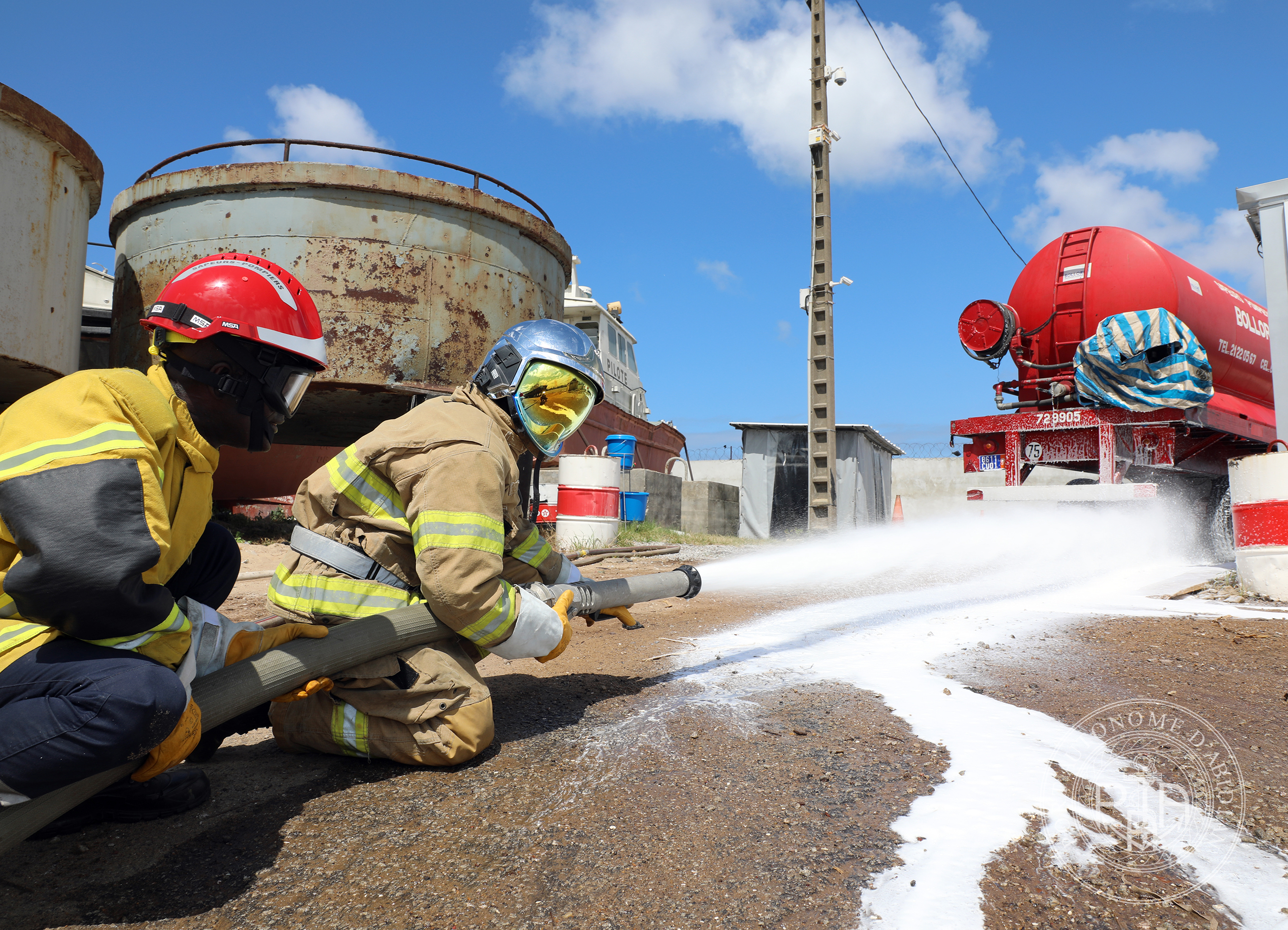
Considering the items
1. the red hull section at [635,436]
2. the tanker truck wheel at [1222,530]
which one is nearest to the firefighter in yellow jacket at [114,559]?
the red hull section at [635,436]

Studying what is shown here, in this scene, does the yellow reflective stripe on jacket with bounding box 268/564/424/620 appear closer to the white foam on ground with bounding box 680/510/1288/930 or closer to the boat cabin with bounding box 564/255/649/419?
the white foam on ground with bounding box 680/510/1288/930

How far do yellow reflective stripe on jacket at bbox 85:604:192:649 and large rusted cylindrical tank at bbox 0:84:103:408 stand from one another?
245 inches

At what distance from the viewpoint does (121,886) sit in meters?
1.67

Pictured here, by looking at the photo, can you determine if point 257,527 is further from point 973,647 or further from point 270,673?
point 973,647

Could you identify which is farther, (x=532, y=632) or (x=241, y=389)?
(x=532, y=632)

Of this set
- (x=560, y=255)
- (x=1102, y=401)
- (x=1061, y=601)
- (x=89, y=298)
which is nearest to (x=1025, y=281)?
(x=1102, y=401)

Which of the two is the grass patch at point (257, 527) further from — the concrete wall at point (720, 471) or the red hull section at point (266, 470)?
the concrete wall at point (720, 471)

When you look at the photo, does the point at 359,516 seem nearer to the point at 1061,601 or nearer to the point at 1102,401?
the point at 1061,601

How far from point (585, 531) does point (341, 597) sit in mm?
7474

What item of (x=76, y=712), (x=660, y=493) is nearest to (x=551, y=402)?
(x=76, y=712)

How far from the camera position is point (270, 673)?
6.43 feet

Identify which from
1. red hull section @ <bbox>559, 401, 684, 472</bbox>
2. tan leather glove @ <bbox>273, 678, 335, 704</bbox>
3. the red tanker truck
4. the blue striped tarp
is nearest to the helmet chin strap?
tan leather glove @ <bbox>273, 678, 335, 704</bbox>

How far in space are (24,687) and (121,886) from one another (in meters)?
0.51

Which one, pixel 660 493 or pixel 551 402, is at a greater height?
pixel 551 402
